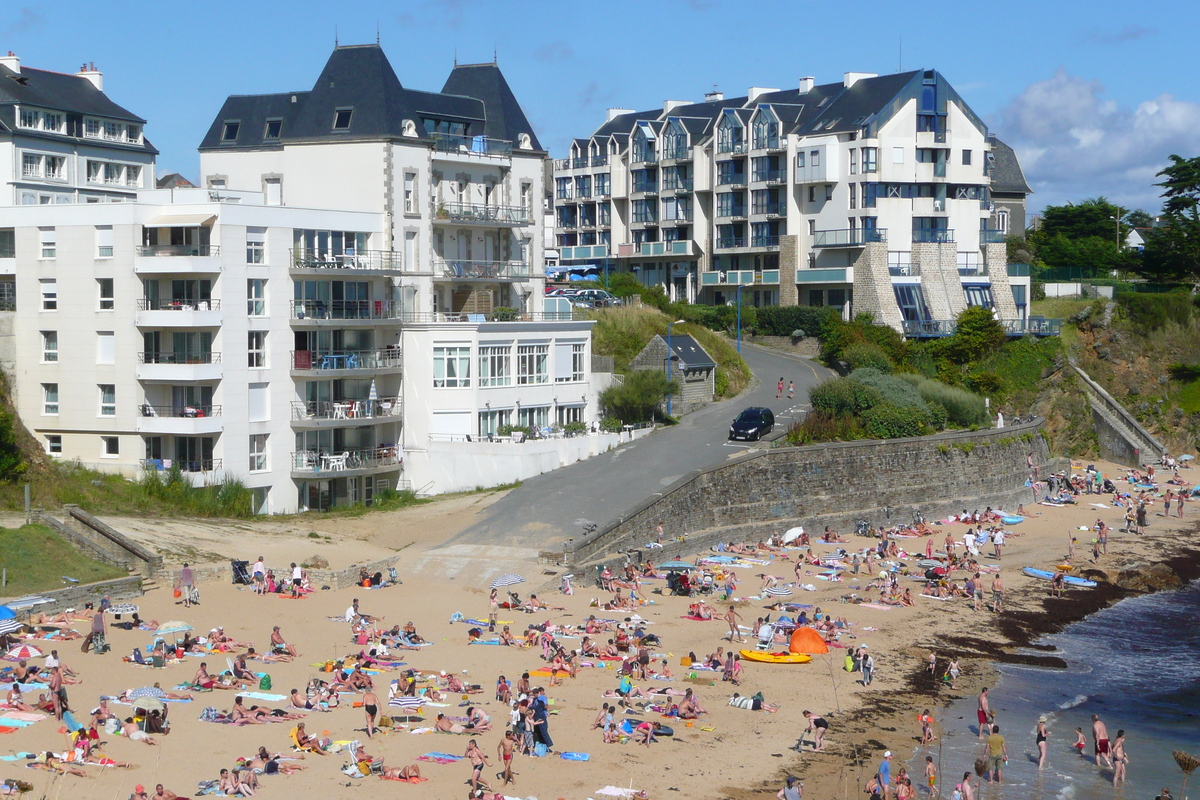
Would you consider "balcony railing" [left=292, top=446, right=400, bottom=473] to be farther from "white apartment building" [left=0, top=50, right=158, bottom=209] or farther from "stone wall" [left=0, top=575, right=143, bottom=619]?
"white apartment building" [left=0, top=50, right=158, bottom=209]

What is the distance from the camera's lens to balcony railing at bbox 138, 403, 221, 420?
142 ft

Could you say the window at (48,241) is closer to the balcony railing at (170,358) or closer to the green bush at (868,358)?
the balcony railing at (170,358)

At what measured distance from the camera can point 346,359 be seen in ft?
153

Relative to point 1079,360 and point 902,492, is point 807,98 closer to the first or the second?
point 1079,360

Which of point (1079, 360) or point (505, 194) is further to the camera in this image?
point (1079, 360)

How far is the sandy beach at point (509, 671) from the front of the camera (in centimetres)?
2431

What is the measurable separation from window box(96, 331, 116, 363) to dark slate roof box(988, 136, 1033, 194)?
6721cm

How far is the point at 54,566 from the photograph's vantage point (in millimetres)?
34000

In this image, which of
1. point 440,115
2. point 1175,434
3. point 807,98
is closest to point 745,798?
point 440,115

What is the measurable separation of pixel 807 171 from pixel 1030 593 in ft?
124

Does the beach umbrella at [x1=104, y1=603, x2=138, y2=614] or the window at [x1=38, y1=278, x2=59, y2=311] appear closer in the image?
the beach umbrella at [x1=104, y1=603, x2=138, y2=614]

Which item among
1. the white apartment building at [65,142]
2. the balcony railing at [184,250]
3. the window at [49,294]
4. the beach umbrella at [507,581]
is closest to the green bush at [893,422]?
the beach umbrella at [507,581]

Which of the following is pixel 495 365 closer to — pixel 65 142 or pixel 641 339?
pixel 641 339

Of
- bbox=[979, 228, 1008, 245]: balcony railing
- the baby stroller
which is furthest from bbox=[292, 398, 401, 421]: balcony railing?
bbox=[979, 228, 1008, 245]: balcony railing
